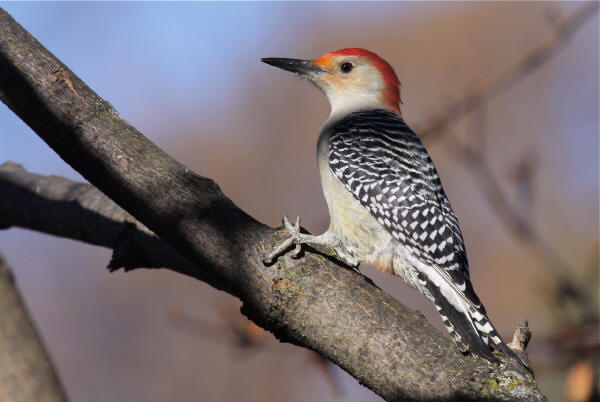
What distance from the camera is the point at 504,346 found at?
3.60 meters

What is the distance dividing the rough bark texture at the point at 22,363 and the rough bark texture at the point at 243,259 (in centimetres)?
86

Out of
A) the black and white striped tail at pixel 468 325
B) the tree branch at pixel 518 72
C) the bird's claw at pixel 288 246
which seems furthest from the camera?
the tree branch at pixel 518 72

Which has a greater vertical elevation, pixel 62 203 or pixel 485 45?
pixel 485 45

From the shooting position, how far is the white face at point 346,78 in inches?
241

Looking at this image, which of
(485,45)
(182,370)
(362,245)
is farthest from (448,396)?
(485,45)

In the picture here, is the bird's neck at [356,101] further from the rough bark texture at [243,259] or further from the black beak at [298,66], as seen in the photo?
the rough bark texture at [243,259]

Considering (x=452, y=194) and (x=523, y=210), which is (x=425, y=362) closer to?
(x=523, y=210)

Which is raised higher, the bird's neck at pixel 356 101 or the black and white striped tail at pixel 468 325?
the bird's neck at pixel 356 101

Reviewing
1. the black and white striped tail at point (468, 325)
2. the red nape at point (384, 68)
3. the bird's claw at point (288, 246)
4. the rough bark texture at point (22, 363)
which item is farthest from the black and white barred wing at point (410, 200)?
the rough bark texture at point (22, 363)

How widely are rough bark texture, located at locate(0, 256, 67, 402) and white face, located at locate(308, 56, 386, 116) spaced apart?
3.57m

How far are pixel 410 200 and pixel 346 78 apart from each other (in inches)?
73.1

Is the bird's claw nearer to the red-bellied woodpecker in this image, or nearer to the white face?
the red-bellied woodpecker

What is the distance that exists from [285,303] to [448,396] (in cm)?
90

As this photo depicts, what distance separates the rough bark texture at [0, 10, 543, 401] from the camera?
3.10m
